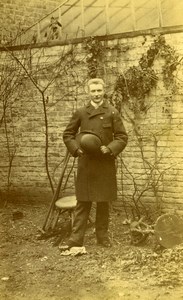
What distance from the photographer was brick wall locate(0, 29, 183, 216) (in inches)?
301

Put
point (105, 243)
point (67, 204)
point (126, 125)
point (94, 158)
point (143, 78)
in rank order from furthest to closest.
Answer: point (126, 125), point (143, 78), point (67, 204), point (105, 243), point (94, 158)

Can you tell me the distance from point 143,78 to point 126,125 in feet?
2.78

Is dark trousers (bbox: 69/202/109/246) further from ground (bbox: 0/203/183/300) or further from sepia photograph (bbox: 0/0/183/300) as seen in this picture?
ground (bbox: 0/203/183/300)

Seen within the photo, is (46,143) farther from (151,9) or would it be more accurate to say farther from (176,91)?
(151,9)

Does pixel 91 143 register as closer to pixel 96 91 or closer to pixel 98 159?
pixel 98 159

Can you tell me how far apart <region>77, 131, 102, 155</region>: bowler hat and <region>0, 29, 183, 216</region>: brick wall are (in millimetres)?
1960

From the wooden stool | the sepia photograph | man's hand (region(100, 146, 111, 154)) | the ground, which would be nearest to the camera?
the ground

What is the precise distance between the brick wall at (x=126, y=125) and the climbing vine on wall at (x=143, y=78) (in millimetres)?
93

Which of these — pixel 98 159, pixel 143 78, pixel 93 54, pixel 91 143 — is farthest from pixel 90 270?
pixel 93 54

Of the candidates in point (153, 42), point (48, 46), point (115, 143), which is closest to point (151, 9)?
point (153, 42)

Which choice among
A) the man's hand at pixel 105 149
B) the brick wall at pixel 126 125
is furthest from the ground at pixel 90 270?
the man's hand at pixel 105 149

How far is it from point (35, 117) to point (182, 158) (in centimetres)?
296

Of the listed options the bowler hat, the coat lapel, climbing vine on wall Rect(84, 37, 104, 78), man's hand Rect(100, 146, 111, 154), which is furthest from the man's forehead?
climbing vine on wall Rect(84, 37, 104, 78)

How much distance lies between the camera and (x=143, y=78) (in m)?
7.70
